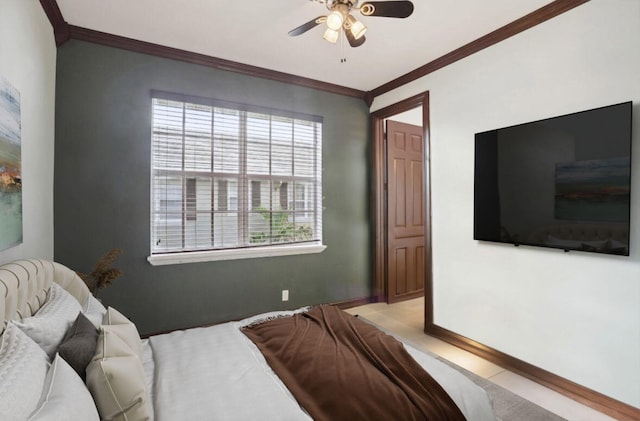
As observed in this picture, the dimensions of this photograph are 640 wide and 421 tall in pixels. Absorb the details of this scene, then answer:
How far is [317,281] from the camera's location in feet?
12.7

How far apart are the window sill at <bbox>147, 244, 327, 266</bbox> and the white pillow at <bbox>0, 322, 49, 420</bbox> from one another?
6.17ft

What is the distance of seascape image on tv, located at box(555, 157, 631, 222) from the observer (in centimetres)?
200

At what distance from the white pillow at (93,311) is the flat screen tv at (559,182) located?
2878 mm

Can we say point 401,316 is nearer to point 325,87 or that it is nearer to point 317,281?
point 317,281

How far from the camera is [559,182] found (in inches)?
90.5

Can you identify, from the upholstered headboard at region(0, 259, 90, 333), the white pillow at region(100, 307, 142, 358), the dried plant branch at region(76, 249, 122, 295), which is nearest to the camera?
the upholstered headboard at region(0, 259, 90, 333)

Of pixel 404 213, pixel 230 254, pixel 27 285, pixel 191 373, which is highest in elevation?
pixel 404 213

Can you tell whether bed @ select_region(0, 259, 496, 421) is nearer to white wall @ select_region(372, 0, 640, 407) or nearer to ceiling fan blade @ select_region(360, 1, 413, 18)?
white wall @ select_region(372, 0, 640, 407)

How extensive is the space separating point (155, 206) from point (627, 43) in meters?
3.81

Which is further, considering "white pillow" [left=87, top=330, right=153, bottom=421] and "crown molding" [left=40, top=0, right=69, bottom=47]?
"crown molding" [left=40, top=0, right=69, bottom=47]

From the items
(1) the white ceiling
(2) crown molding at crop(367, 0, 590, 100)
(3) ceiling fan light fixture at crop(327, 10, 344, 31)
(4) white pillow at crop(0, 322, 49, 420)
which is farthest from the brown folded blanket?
(2) crown molding at crop(367, 0, 590, 100)

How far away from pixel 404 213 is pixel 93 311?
3561mm

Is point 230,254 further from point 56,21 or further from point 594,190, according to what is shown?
point 594,190

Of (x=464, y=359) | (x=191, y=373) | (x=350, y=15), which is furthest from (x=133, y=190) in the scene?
(x=464, y=359)
